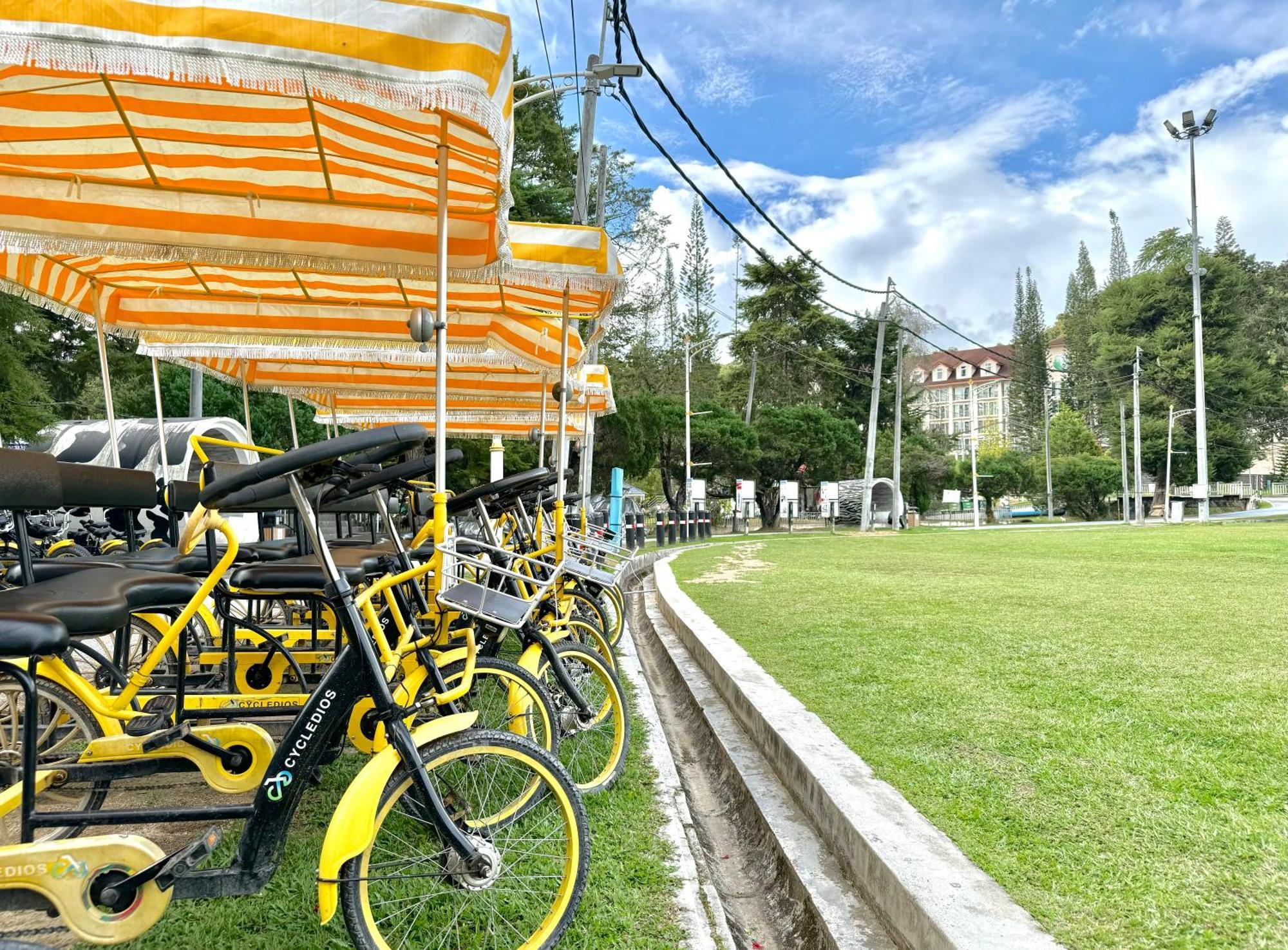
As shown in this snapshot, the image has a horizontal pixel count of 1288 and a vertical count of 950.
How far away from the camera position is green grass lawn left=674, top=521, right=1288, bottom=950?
2225 mm

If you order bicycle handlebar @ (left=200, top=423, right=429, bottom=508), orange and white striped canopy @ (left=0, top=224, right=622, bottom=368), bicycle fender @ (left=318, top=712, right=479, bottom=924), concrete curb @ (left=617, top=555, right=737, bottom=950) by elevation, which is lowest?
concrete curb @ (left=617, top=555, right=737, bottom=950)

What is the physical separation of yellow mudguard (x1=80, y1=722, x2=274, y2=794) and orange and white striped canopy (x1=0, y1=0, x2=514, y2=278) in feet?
6.27

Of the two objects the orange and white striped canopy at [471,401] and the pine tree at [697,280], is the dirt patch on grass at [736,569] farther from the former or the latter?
the pine tree at [697,280]

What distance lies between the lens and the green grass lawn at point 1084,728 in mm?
2225

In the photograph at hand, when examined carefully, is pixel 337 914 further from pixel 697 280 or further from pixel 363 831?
pixel 697 280

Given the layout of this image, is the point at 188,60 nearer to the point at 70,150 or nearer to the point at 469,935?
the point at 70,150

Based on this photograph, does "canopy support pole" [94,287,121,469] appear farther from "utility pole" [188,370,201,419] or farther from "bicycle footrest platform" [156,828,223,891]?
"utility pole" [188,370,201,419]

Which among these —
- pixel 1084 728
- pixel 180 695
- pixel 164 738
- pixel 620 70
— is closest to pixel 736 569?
pixel 620 70

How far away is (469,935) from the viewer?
215cm

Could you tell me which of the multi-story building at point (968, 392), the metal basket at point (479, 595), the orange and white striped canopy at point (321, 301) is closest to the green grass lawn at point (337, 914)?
the metal basket at point (479, 595)

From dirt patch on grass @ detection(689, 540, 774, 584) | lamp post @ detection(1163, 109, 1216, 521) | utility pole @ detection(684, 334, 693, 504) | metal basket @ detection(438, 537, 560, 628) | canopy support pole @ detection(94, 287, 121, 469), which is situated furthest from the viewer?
lamp post @ detection(1163, 109, 1216, 521)

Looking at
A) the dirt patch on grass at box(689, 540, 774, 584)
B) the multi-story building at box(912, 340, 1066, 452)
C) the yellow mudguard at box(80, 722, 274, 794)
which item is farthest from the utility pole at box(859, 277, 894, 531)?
the multi-story building at box(912, 340, 1066, 452)

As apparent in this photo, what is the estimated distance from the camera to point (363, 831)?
183 centimetres

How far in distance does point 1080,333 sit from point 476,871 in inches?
3371
